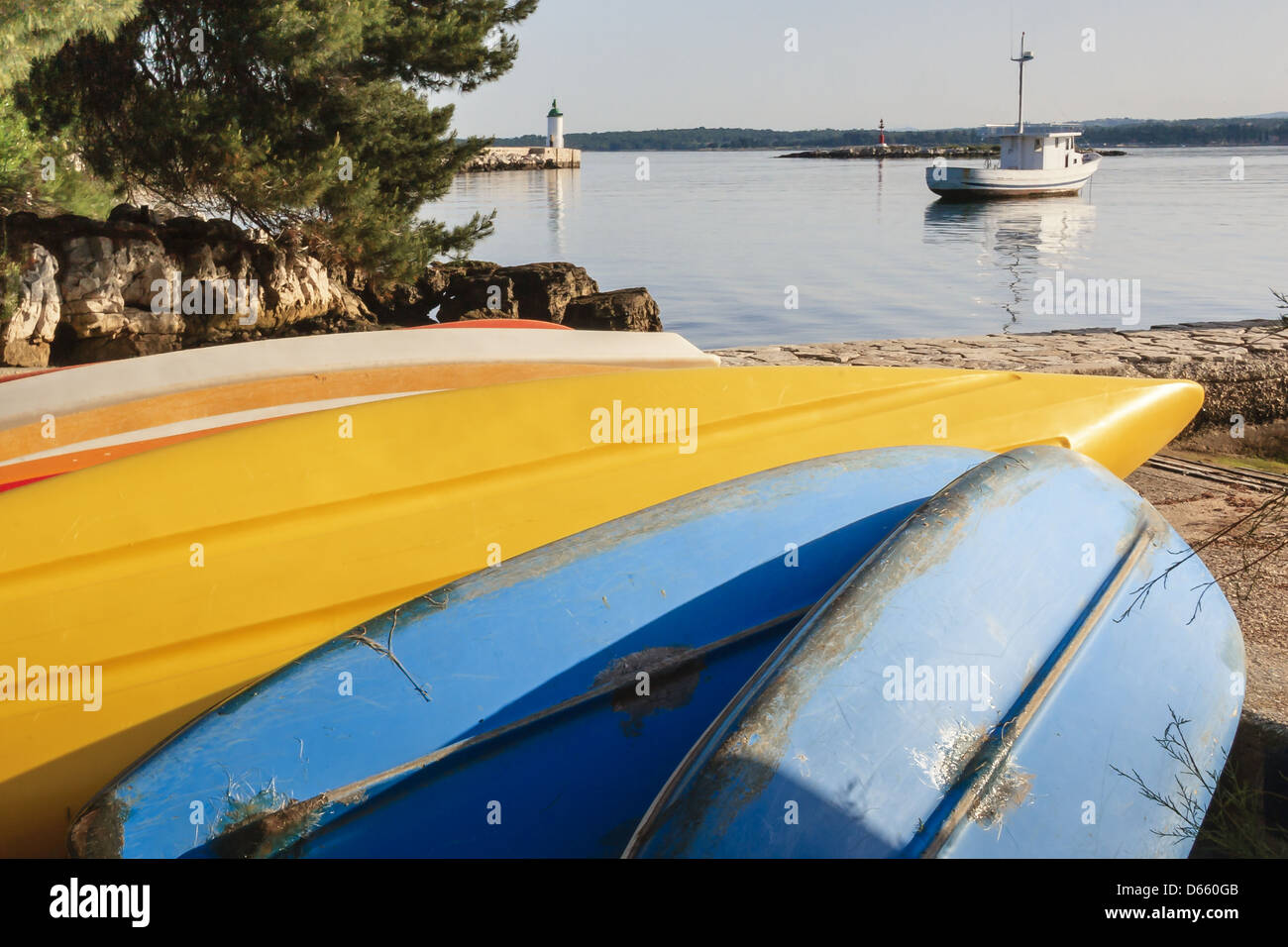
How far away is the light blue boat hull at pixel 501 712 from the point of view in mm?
1680

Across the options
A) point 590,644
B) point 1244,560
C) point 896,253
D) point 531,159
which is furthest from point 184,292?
point 531,159

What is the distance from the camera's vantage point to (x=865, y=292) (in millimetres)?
15469

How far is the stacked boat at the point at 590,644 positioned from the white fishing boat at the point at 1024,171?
32.6 m

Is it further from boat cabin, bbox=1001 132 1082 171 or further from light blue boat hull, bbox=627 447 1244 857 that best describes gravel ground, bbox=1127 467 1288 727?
boat cabin, bbox=1001 132 1082 171

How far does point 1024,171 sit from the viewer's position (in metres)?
34.0

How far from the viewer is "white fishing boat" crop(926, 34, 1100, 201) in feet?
109

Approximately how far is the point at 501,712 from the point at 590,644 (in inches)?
8.6

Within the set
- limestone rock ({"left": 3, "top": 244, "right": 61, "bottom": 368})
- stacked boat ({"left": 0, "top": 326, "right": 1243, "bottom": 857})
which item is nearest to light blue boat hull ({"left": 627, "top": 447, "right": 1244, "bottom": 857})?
stacked boat ({"left": 0, "top": 326, "right": 1243, "bottom": 857})

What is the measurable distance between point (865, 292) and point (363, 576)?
1420 centimetres

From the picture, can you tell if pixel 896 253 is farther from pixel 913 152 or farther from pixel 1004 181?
pixel 913 152

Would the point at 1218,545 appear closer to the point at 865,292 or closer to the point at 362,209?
the point at 362,209

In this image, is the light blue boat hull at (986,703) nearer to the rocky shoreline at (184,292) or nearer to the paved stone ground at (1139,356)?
the paved stone ground at (1139,356)

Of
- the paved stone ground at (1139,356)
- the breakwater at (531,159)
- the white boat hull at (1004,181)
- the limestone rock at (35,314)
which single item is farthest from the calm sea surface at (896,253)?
the breakwater at (531,159)
